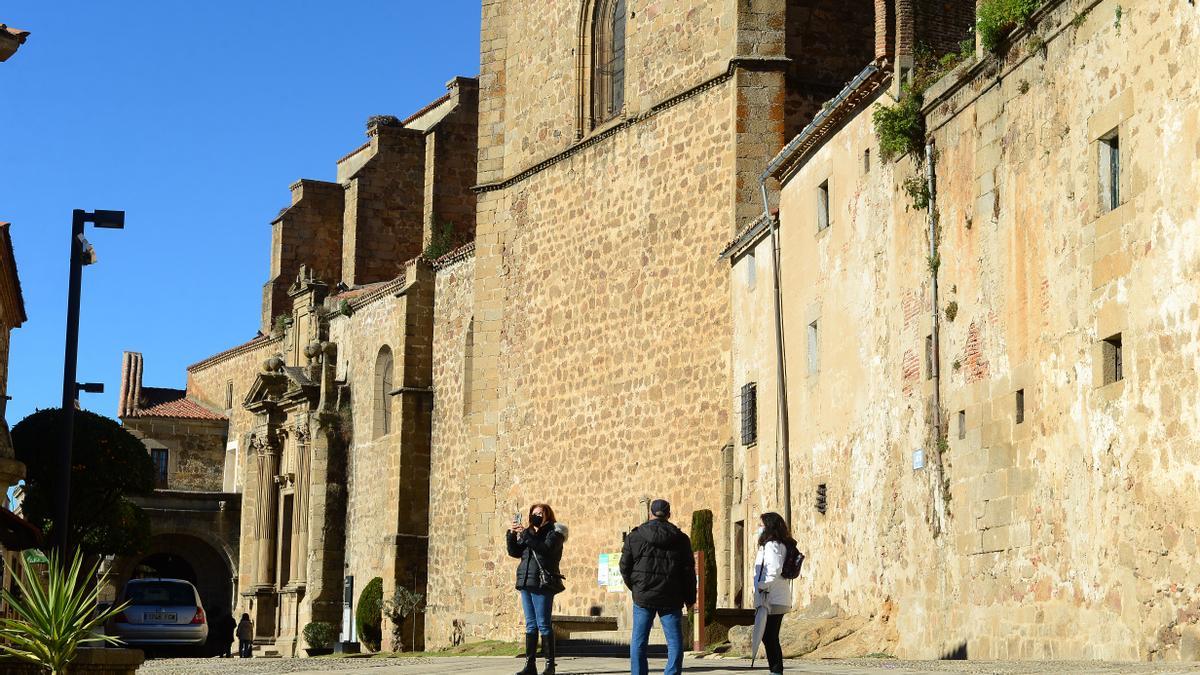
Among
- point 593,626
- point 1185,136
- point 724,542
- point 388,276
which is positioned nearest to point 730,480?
point 724,542

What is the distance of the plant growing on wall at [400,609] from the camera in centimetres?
3481

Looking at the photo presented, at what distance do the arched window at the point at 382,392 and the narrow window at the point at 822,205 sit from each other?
61.4 ft

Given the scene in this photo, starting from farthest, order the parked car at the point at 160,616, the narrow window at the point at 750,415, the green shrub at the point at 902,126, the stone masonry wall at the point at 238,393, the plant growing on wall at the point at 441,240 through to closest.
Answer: the stone masonry wall at the point at 238,393
the plant growing on wall at the point at 441,240
the parked car at the point at 160,616
the narrow window at the point at 750,415
the green shrub at the point at 902,126

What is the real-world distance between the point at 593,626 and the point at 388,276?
22.0 metres

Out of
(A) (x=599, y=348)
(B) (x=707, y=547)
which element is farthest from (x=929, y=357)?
(A) (x=599, y=348)

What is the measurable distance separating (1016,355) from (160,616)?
49.8 feet

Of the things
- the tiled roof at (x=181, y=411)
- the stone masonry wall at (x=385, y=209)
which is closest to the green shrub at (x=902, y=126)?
the stone masonry wall at (x=385, y=209)

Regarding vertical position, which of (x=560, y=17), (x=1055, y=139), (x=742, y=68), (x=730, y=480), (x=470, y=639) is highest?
(x=560, y=17)

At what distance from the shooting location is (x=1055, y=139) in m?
14.9

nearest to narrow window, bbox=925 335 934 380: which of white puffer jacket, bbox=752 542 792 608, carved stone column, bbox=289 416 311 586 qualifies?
white puffer jacket, bbox=752 542 792 608

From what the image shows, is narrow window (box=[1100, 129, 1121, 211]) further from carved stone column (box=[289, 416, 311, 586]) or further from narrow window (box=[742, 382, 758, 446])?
carved stone column (box=[289, 416, 311, 586])

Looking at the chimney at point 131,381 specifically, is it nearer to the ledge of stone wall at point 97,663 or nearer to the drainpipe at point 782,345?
the drainpipe at point 782,345

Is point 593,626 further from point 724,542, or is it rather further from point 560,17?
point 560,17

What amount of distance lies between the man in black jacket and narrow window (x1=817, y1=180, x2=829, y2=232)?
30.1 ft
